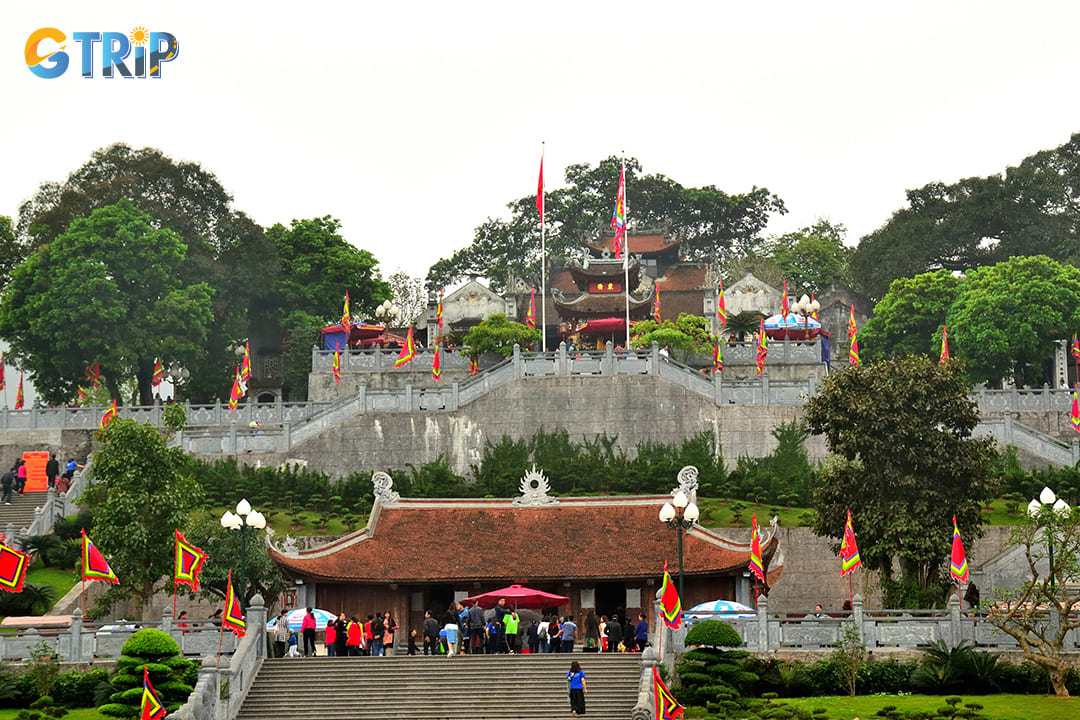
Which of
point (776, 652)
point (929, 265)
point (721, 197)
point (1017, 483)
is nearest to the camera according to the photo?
point (776, 652)

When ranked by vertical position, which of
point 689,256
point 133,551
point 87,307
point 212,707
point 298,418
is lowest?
point 212,707

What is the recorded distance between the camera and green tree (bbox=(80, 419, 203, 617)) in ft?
142

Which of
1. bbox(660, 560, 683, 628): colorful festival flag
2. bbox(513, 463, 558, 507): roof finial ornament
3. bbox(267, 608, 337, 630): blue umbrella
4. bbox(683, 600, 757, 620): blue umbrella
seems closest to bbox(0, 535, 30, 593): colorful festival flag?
bbox(267, 608, 337, 630): blue umbrella

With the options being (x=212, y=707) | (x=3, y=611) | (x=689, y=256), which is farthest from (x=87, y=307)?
(x=689, y=256)

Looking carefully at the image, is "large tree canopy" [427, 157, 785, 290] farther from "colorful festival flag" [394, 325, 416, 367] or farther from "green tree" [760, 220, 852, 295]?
"colorful festival flag" [394, 325, 416, 367]

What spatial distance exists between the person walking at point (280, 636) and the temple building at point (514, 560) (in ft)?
6.00

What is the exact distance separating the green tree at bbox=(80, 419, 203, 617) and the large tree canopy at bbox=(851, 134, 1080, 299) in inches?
1828

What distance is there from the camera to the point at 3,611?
4538 centimetres

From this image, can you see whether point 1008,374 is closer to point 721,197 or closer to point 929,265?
point 929,265

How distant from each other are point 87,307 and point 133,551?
23875mm

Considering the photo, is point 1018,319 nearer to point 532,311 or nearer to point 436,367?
point 436,367

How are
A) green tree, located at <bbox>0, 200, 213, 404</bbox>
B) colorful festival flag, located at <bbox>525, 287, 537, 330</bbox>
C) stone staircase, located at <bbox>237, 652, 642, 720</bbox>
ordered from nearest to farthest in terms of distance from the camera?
stone staircase, located at <bbox>237, 652, 642, 720</bbox> → green tree, located at <bbox>0, 200, 213, 404</bbox> → colorful festival flag, located at <bbox>525, 287, 537, 330</bbox>

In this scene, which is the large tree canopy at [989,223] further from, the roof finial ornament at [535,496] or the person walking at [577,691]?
the person walking at [577,691]

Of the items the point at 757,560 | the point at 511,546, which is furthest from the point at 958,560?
the point at 511,546
